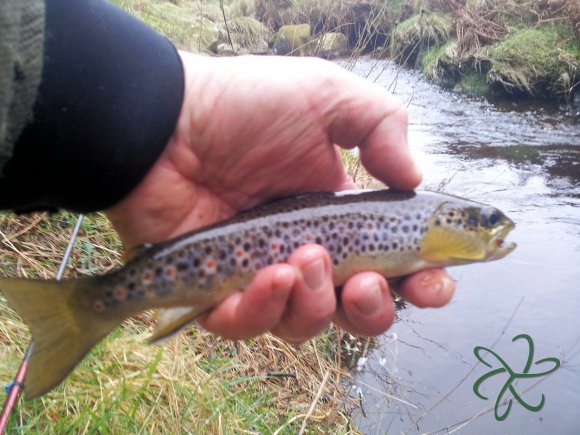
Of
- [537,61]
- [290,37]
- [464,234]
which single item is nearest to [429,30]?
[290,37]

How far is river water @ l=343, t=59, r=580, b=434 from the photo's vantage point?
4004 mm

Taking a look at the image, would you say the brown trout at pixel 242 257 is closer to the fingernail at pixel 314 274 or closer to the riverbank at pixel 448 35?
the fingernail at pixel 314 274

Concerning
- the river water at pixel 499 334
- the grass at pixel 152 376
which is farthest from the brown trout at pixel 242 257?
the river water at pixel 499 334

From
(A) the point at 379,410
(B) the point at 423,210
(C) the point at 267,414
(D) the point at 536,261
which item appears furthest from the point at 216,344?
(D) the point at 536,261

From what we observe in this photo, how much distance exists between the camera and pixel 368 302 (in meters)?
2.10

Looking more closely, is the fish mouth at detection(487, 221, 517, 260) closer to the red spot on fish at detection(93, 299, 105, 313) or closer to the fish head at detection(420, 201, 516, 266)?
the fish head at detection(420, 201, 516, 266)

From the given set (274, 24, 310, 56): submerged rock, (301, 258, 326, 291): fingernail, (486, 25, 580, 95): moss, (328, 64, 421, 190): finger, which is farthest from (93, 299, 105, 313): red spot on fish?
(274, 24, 310, 56): submerged rock

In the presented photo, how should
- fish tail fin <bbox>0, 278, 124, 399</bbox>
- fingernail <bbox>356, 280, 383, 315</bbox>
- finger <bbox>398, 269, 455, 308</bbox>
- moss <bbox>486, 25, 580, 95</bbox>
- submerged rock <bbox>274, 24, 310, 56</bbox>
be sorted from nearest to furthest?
fish tail fin <bbox>0, 278, 124, 399</bbox> → fingernail <bbox>356, 280, 383, 315</bbox> → finger <bbox>398, 269, 455, 308</bbox> → moss <bbox>486, 25, 580, 95</bbox> → submerged rock <bbox>274, 24, 310, 56</bbox>

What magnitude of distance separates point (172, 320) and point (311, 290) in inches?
20.4

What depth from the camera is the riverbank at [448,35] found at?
1123 cm

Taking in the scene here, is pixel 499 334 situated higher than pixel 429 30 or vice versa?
pixel 499 334

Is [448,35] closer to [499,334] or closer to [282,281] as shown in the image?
[499,334]

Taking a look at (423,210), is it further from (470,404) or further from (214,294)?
(470,404)

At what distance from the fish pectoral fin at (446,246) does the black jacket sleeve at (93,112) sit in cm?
120
